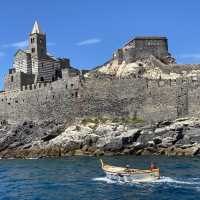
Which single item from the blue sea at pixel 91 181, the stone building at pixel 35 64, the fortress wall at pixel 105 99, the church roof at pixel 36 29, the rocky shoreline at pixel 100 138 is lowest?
the blue sea at pixel 91 181

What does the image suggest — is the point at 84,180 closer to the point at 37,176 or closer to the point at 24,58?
the point at 37,176

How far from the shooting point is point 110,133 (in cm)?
6988

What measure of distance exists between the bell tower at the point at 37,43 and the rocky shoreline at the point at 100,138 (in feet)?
46.9

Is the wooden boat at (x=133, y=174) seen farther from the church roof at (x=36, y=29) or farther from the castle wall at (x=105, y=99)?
the church roof at (x=36, y=29)

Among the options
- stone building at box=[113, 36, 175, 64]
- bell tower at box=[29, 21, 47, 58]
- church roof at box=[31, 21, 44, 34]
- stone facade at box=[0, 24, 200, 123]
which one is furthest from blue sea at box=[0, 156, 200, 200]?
church roof at box=[31, 21, 44, 34]

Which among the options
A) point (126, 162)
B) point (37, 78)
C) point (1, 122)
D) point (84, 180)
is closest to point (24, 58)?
point (37, 78)

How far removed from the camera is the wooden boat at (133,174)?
43906 millimetres

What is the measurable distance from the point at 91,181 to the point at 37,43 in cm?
4931

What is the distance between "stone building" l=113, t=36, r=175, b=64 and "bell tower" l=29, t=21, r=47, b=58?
42.0 feet

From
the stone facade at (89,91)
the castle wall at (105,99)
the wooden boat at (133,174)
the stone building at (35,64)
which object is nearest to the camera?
the wooden boat at (133,174)

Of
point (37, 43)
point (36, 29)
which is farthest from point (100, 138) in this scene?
point (36, 29)

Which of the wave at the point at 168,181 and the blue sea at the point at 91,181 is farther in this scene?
the wave at the point at 168,181

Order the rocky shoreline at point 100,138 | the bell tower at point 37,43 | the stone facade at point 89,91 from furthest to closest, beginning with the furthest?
1. the bell tower at point 37,43
2. the stone facade at point 89,91
3. the rocky shoreline at point 100,138

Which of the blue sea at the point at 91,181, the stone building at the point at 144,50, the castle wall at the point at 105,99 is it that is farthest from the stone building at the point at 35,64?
the blue sea at the point at 91,181
